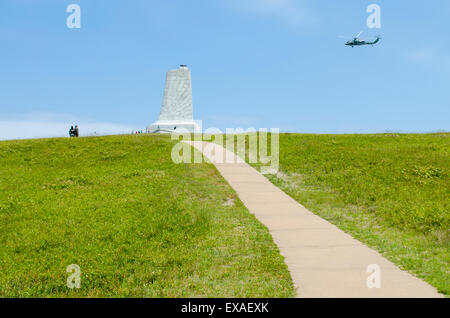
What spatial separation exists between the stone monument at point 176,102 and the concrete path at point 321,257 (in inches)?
1311

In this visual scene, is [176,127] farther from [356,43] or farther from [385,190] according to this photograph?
[385,190]

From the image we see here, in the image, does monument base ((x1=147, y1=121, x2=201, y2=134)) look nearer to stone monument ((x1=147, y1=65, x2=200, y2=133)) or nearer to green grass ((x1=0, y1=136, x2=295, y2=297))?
stone monument ((x1=147, y1=65, x2=200, y2=133))

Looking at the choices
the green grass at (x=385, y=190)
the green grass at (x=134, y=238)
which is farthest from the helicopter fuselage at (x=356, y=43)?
the green grass at (x=134, y=238)

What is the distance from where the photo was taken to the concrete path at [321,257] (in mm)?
6922

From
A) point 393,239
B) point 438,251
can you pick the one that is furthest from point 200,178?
point 438,251

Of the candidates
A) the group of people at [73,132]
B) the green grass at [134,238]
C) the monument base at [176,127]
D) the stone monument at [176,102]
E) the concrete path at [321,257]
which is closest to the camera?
the concrete path at [321,257]

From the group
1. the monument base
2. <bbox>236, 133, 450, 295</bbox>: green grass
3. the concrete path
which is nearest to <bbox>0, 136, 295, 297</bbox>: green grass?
the concrete path

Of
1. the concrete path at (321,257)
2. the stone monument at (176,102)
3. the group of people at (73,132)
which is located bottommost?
the concrete path at (321,257)

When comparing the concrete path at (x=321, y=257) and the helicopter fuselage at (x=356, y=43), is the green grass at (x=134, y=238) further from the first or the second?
the helicopter fuselage at (x=356, y=43)

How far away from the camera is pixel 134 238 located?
1017 cm

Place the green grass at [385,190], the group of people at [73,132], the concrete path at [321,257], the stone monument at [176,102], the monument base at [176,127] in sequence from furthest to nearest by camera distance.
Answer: the stone monument at [176,102] < the monument base at [176,127] < the group of people at [73,132] < the green grass at [385,190] < the concrete path at [321,257]

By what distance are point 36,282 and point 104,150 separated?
2010 centimetres

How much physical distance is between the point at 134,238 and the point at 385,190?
11.2 metres
